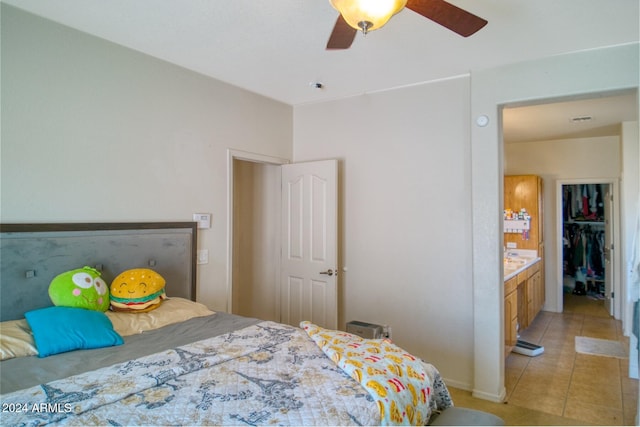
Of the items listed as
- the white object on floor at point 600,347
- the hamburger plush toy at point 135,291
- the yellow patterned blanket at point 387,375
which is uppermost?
the hamburger plush toy at point 135,291

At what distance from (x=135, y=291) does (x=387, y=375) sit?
1653 millimetres

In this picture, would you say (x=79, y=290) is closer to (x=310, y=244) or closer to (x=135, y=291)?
(x=135, y=291)

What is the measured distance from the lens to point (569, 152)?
19.2 ft

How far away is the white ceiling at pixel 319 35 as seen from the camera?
85.7 inches

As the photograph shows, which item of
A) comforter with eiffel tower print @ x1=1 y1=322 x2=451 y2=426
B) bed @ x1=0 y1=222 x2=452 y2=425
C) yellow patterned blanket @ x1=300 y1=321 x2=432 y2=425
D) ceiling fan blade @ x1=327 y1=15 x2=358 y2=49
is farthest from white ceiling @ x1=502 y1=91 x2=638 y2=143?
comforter with eiffel tower print @ x1=1 y1=322 x2=451 y2=426

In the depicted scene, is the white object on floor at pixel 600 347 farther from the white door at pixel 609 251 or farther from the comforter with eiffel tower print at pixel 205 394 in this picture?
the comforter with eiffel tower print at pixel 205 394

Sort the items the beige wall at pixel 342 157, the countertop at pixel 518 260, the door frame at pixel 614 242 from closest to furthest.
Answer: the beige wall at pixel 342 157 < the countertop at pixel 518 260 < the door frame at pixel 614 242

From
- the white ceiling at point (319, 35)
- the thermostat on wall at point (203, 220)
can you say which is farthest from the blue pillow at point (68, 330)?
the white ceiling at point (319, 35)

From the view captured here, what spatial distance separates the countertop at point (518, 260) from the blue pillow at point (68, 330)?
12.2 ft

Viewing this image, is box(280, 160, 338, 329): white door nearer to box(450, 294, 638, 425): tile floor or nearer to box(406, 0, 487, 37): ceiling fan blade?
box(450, 294, 638, 425): tile floor

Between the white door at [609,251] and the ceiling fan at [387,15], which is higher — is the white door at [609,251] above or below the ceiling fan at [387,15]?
below

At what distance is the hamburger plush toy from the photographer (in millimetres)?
2365

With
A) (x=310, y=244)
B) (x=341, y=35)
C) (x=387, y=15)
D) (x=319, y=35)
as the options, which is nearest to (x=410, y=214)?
(x=310, y=244)

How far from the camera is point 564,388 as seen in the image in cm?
332
